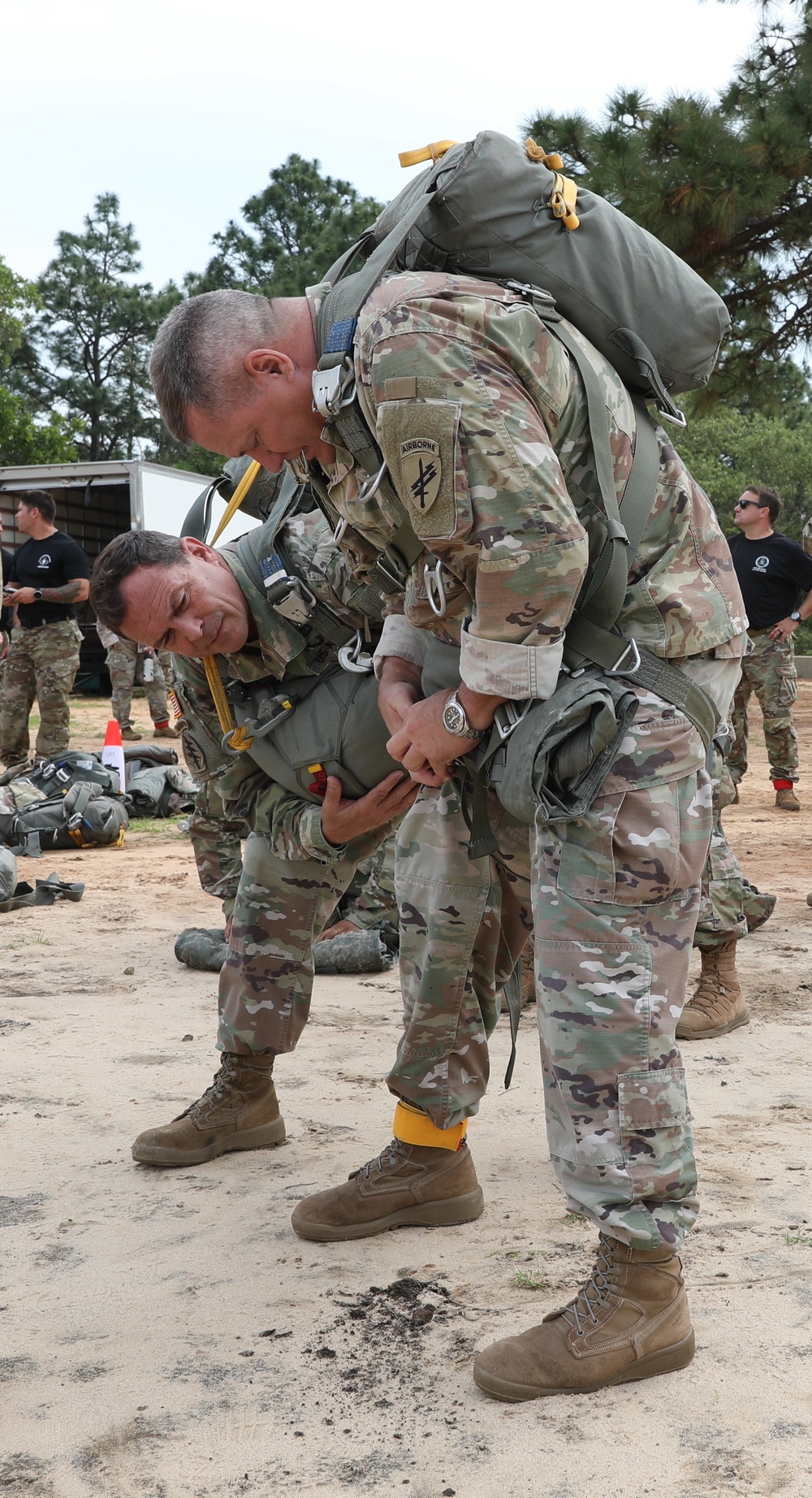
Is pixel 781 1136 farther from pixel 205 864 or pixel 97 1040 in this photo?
pixel 205 864

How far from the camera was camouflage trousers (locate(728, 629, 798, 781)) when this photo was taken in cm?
846

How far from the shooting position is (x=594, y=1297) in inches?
82.6

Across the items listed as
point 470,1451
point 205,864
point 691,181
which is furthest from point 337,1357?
point 691,181

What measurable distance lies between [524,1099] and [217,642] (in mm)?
1484

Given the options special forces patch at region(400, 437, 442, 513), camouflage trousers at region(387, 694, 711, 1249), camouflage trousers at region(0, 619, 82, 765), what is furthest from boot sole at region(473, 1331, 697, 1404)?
camouflage trousers at region(0, 619, 82, 765)

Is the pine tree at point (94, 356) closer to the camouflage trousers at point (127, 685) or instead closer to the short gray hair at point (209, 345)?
the camouflage trousers at point (127, 685)

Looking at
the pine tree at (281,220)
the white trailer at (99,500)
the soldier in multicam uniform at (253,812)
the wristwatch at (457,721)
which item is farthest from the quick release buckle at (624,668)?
the pine tree at (281,220)

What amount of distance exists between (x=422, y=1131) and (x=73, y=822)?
17.2ft

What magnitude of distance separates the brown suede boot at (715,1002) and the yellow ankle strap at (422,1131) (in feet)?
4.40

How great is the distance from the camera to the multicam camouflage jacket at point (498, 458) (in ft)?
6.14

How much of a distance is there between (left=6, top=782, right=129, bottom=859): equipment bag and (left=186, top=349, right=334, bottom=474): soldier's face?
18.3 ft

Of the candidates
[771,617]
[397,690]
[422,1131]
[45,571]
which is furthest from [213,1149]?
[45,571]

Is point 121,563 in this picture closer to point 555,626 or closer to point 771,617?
point 555,626

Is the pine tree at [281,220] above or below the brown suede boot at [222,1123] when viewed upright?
above
